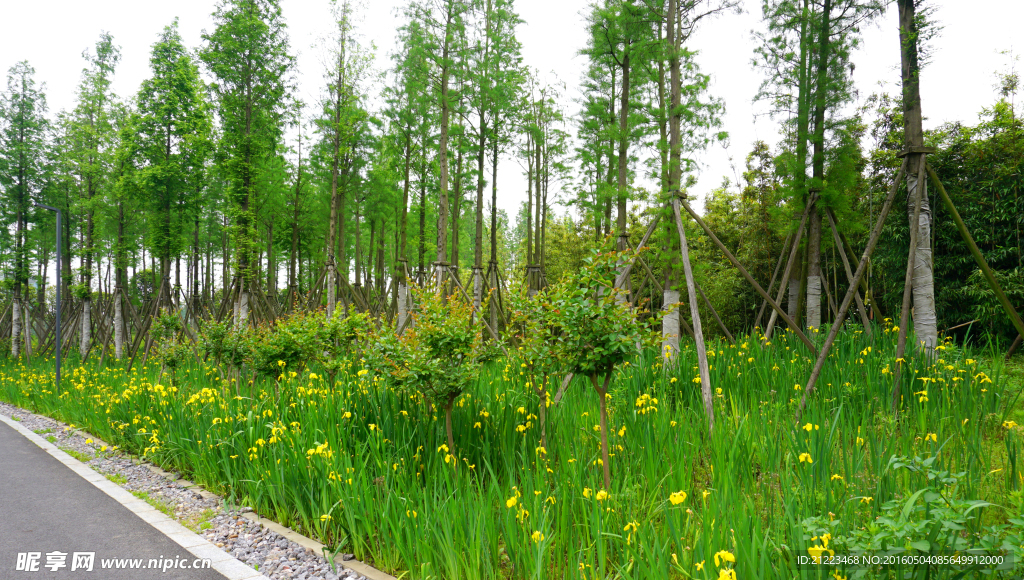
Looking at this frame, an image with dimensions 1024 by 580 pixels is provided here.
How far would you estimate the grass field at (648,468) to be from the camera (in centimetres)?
241

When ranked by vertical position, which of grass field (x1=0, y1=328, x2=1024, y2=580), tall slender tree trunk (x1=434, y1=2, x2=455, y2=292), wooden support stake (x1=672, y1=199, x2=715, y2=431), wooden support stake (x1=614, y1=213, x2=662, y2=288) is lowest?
grass field (x1=0, y1=328, x2=1024, y2=580)

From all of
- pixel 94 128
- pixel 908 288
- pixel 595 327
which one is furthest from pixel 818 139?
pixel 94 128

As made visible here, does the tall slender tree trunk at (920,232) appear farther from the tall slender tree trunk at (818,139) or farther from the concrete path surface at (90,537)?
the concrete path surface at (90,537)

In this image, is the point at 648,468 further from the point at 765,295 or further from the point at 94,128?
the point at 94,128

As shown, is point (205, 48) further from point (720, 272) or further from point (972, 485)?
point (972, 485)

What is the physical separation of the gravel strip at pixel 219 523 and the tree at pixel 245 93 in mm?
7852

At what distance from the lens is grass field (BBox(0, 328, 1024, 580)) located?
2.41 metres

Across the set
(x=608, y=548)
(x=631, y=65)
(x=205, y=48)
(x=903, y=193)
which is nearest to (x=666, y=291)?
(x=608, y=548)

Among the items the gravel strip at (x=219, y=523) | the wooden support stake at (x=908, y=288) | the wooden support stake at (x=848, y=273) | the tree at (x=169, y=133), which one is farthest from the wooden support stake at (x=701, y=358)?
the tree at (x=169, y=133)

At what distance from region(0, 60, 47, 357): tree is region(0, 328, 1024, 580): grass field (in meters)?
16.6

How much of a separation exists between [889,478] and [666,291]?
4.42 m

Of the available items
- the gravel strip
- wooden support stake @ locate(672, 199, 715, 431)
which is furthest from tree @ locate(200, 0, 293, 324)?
wooden support stake @ locate(672, 199, 715, 431)

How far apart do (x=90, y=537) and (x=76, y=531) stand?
28 cm

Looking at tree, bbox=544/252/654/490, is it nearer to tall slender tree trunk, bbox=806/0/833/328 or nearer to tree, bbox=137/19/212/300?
tall slender tree trunk, bbox=806/0/833/328
